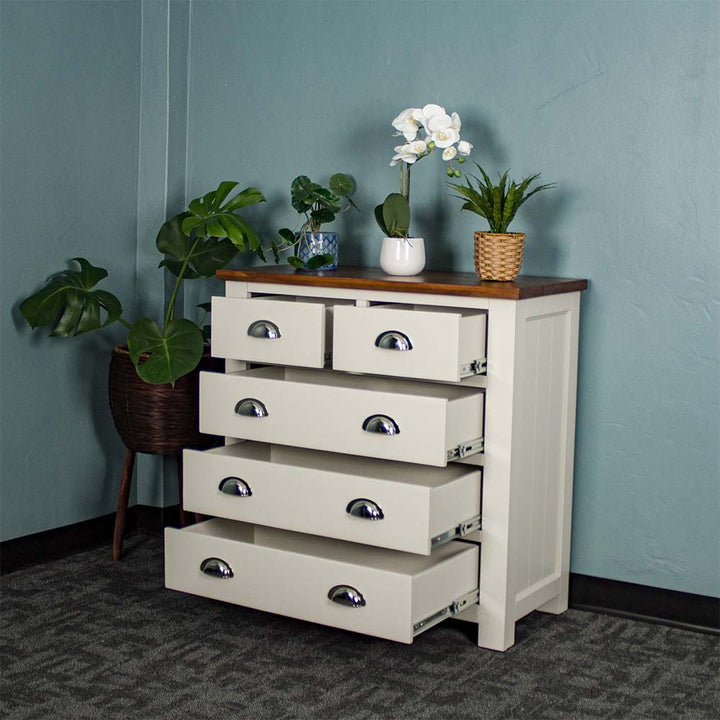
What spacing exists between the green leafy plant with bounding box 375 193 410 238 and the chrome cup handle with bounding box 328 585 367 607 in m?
0.87

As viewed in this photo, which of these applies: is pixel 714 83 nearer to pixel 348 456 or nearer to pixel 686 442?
pixel 686 442

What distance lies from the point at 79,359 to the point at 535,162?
1.40m

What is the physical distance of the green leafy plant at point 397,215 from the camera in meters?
2.61

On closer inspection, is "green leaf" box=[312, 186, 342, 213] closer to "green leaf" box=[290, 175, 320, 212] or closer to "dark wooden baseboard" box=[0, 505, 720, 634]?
"green leaf" box=[290, 175, 320, 212]

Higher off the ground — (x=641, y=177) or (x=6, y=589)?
(x=641, y=177)

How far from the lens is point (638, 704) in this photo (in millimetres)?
2170

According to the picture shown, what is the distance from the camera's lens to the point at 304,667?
2.31 m

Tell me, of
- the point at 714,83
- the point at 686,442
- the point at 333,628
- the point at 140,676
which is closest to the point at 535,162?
the point at 714,83

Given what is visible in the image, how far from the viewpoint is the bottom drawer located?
2.26m

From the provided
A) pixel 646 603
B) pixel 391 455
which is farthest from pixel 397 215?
pixel 646 603

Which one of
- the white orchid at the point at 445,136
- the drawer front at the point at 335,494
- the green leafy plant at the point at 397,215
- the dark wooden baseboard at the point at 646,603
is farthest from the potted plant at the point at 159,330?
the dark wooden baseboard at the point at 646,603

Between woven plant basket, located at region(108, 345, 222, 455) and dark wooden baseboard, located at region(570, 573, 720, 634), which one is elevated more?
woven plant basket, located at region(108, 345, 222, 455)

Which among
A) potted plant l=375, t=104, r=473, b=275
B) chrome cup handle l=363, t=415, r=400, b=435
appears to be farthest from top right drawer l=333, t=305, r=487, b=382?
potted plant l=375, t=104, r=473, b=275

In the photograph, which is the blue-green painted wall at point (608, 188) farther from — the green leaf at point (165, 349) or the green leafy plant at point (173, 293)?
the green leaf at point (165, 349)
